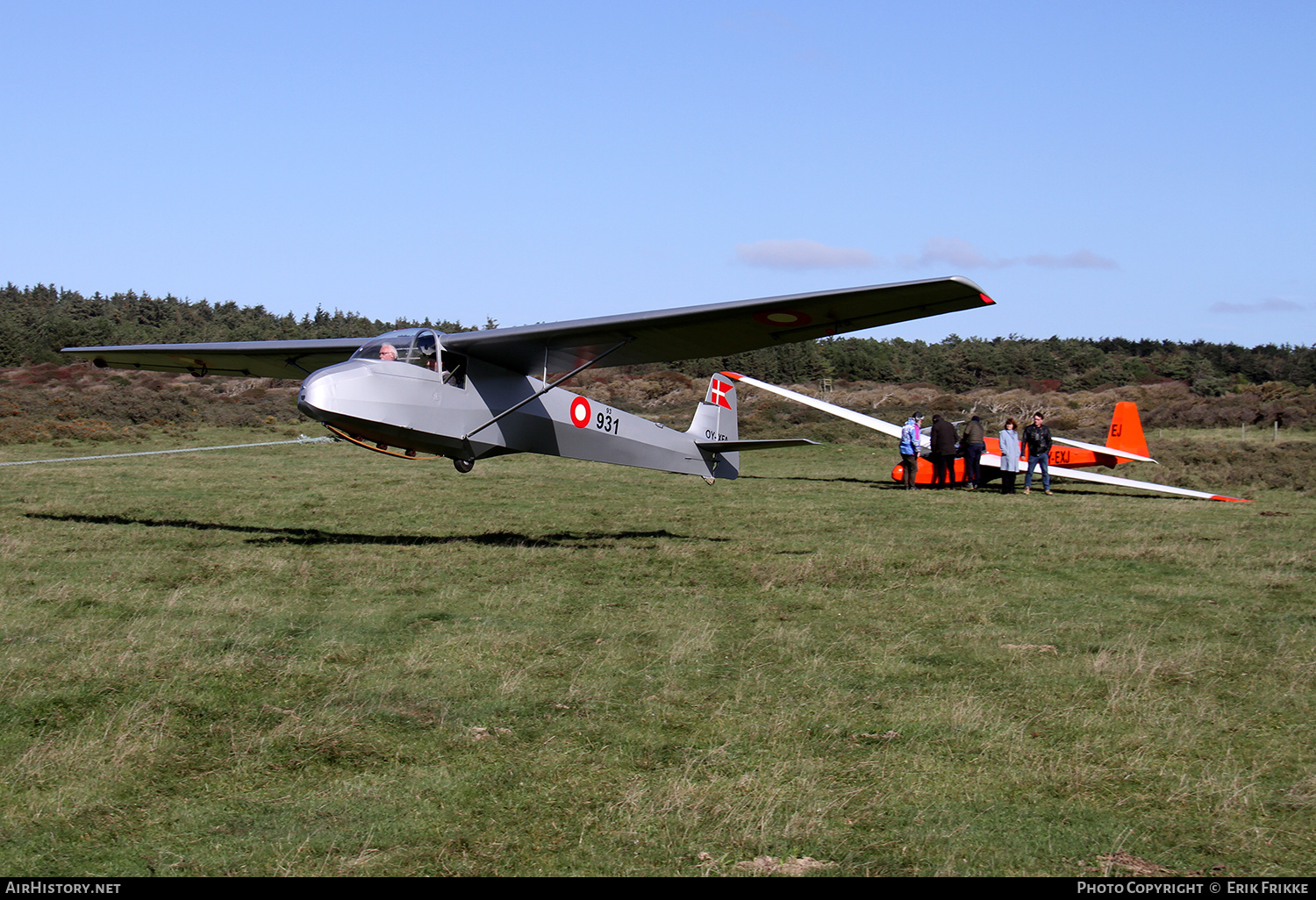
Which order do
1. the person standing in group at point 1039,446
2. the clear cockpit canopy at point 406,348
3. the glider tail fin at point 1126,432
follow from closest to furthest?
the clear cockpit canopy at point 406,348 < the person standing in group at point 1039,446 < the glider tail fin at point 1126,432

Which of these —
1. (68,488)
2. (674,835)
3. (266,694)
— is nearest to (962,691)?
(674,835)

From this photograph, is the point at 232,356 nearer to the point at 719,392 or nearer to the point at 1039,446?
the point at 719,392

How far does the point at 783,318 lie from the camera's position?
425 inches

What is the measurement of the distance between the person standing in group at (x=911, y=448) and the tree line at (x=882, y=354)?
47.3 metres

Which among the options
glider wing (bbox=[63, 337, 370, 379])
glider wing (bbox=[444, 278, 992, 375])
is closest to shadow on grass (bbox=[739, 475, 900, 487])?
glider wing (bbox=[444, 278, 992, 375])

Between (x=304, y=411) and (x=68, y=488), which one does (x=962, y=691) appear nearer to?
(x=304, y=411)

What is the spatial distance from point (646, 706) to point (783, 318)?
611 centimetres

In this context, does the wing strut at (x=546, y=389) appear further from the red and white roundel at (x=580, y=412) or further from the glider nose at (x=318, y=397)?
the glider nose at (x=318, y=397)

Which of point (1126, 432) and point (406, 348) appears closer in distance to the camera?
point (406, 348)

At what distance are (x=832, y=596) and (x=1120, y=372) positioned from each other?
78.4 metres

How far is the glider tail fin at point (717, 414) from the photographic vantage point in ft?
55.7

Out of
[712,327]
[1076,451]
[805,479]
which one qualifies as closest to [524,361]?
[712,327]

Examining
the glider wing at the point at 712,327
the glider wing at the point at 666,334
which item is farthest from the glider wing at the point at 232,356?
the glider wing at the point at 712,327

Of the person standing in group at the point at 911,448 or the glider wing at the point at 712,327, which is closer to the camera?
the glider wing at the point at 712,327
